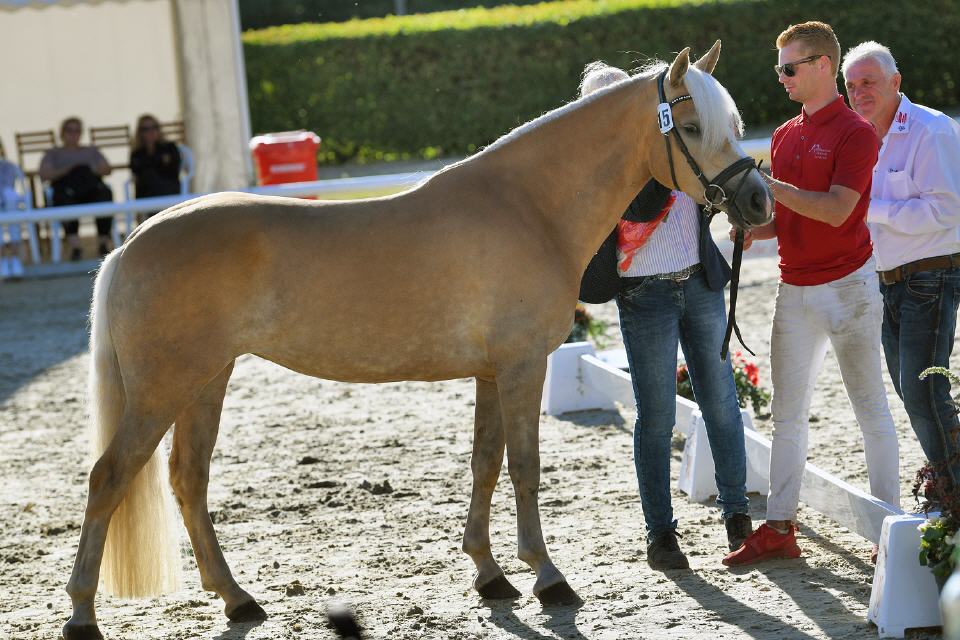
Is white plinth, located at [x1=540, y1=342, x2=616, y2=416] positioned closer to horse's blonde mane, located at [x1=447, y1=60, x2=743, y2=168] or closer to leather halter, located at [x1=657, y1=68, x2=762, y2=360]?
leather halter, located at [x1=657, y1=68, x2=762, y2=360]

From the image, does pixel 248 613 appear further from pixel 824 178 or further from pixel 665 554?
pixel 824 178

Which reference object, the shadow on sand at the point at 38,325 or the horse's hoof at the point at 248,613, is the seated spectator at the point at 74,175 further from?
the horse's hoof at the point at 248,613

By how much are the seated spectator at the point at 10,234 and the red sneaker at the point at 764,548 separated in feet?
36.7

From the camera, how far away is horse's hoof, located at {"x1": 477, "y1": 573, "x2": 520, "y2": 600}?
4379 millimetres

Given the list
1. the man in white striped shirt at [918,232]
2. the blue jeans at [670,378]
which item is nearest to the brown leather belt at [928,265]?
the man in white striped shirt at [918,232]

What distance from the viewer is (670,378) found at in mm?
4633

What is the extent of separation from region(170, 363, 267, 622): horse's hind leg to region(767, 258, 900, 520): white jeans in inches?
84.8

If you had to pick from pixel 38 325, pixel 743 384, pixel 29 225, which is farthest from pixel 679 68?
pixel 29 225

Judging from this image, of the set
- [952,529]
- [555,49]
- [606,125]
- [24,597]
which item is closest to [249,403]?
[24,597]

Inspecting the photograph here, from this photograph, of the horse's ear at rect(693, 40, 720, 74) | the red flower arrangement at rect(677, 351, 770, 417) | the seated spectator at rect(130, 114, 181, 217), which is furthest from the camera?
the seated spectator at rect(130, 114, 181, 217)

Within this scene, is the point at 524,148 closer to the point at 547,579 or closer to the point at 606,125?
the point at 606,125

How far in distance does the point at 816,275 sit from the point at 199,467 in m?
2.46

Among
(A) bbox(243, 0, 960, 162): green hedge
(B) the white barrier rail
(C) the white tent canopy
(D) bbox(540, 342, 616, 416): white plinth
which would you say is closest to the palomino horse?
(B) the white barrier rail

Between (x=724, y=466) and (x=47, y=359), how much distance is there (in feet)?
22.0
